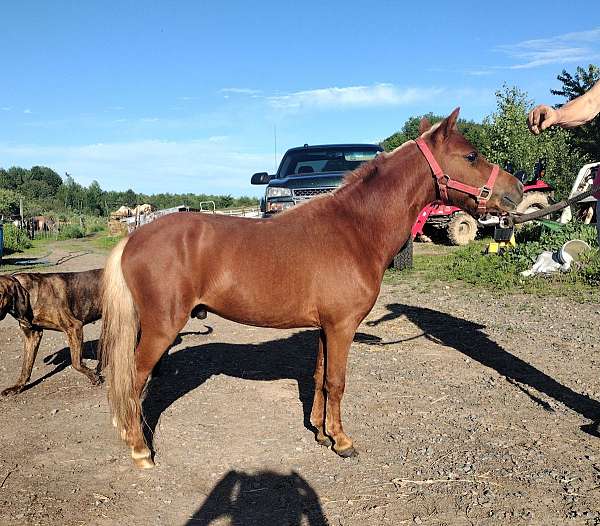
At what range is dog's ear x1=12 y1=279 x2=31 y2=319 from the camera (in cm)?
547

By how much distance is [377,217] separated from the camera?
407cm

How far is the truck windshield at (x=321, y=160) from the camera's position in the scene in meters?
10.8

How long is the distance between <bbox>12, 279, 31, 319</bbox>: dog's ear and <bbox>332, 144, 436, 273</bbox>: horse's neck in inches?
139

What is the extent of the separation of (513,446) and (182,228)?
9.57 feet

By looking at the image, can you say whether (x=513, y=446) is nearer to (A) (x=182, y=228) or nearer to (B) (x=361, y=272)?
(B) (x=361, y=272)

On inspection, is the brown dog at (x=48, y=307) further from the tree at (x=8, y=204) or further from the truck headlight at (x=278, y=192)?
the tree at (x=8, y=204)

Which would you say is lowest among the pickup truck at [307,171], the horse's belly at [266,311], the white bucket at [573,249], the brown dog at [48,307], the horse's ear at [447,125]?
the white bucket at [573,249]

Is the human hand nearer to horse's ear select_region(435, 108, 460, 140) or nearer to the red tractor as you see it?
horse's ear select_region(435, 108, 460, 140)

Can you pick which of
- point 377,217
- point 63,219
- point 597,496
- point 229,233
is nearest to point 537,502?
point 597,496

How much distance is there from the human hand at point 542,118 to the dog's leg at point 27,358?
5.05 meters

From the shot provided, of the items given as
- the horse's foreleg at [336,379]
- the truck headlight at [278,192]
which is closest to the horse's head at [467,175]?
the horse's foreleg at [336,379]

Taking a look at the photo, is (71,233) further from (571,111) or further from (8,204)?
(571,111)

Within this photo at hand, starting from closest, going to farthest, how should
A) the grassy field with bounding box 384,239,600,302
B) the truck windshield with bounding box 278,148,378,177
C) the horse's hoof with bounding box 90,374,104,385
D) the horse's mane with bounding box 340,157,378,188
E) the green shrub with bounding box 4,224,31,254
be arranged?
the horse's mane with bounding box 340,157,378,188 → the horse's hoof with bounding box 90,374,104,385 → the grassy field with bounding box 384,239,600,302 → the truck windshield with bounding box 278,148,378,177 → the green shrub with bounding box 4,224,31,254

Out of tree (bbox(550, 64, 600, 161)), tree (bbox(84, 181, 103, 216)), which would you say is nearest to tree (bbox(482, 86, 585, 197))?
tree (bbox(550, 64, 600, 161))
